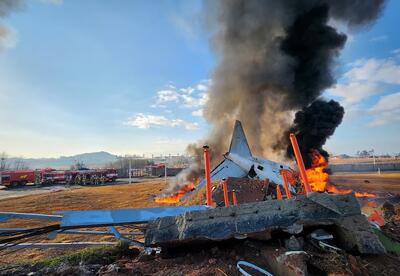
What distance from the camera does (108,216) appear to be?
454 centimetres

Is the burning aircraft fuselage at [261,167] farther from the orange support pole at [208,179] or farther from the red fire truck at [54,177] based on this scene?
the red fire truck at [54,177]

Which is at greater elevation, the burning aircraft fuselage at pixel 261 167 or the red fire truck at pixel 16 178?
the red fire truck at pixel 16 178

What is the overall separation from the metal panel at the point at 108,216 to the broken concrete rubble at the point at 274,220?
57cm

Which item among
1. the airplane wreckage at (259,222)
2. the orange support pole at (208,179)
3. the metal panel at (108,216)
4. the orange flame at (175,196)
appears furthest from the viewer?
the orange flame at (175,196)

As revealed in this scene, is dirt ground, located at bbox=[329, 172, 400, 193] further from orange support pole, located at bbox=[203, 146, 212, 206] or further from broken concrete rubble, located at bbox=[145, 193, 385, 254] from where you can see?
broken concrete rubble, located at bbox=[145, 193, 385, 254]

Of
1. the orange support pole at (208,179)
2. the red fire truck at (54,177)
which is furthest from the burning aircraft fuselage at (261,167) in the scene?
the red fire truck at (54,177)

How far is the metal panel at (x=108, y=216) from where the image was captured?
434 centimetres

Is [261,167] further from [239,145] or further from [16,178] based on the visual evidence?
[16,178]

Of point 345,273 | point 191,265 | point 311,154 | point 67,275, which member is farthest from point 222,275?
point 311,154

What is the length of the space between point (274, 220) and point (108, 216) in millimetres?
2746

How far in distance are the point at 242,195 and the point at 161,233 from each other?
836 cm

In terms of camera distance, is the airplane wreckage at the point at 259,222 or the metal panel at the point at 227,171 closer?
the airplane wreckage at the point at 259,222

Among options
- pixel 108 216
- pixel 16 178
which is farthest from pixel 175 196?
pixel 16 178

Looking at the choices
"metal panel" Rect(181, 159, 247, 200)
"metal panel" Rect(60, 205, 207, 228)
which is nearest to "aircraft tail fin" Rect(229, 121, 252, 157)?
"metal panel" Rect(181, 159, 247, 200)
